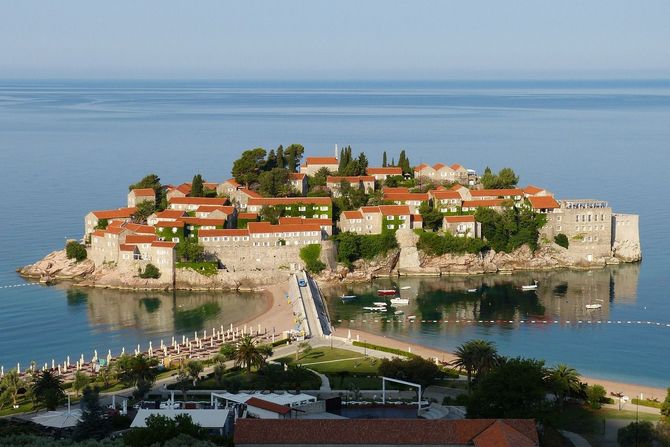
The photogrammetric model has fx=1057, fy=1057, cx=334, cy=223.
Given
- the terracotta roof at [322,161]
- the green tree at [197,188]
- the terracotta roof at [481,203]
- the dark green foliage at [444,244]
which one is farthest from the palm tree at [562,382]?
the terracotta roof at [322,161]

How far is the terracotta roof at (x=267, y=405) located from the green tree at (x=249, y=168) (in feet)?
122

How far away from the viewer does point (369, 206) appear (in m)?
66.2

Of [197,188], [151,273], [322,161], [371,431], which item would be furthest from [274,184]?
[371,431]

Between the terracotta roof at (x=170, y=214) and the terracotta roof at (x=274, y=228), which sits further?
the terracotta roof at (x=170, y=214)

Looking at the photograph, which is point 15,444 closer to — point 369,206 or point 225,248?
point 225,248

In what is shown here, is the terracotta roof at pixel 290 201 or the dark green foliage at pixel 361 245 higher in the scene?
the terracotta roof at pixel 290 201

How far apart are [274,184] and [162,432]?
41682 millimetres

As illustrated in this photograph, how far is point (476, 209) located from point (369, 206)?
6.99m

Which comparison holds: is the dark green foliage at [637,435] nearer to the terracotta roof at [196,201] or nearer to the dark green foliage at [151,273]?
the dark green foliage at [151,273]

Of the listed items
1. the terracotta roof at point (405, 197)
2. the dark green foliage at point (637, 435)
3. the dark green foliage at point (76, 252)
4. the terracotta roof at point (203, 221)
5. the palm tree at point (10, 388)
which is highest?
the terracotta roof at point (405, 197)

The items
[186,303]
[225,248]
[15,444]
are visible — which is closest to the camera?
[15,444]

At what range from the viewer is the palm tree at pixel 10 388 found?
3872cm

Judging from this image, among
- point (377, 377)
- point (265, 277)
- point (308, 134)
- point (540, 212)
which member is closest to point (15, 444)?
point (377, 377)

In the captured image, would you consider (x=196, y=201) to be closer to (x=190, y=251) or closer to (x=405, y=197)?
(x=190, y=251)
